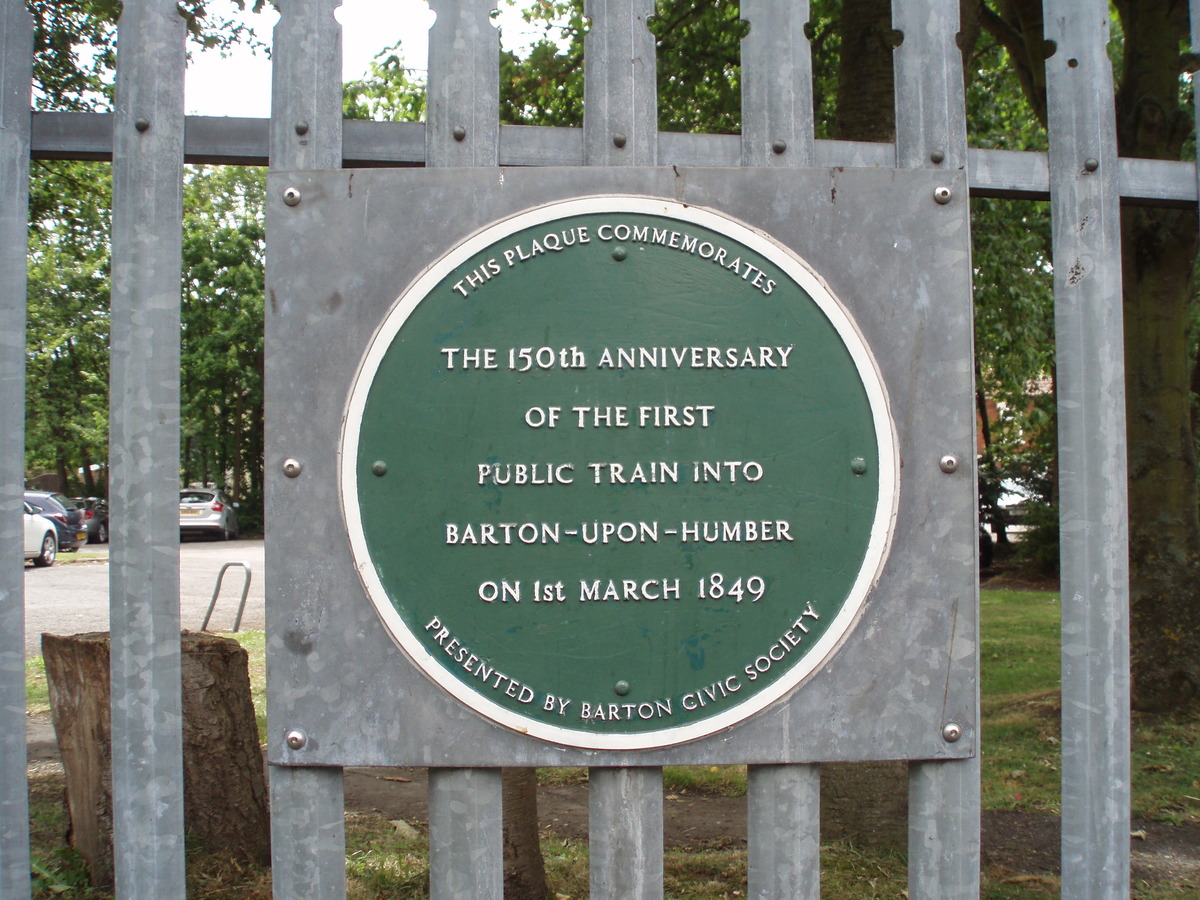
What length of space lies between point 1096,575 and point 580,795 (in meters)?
3.90

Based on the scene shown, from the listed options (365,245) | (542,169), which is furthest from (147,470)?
(542,169)

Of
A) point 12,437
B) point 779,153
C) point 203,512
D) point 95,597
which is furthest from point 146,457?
point 203,512

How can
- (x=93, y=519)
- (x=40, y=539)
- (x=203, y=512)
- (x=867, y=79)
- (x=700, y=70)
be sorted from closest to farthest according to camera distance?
(x=867, y=79), (x=700, y=70), (x=40, y=539), (x=203, y=512), (x=93, y=519)

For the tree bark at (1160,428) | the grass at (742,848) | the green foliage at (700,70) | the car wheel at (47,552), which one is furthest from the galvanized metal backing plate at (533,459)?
the car wheel at (47,552)

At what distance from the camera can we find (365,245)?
2.23 m

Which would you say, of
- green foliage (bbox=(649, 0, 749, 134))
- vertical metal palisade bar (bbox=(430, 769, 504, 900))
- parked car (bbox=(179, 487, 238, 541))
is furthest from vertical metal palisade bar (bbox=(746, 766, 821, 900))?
parked car (bbox=(179, 487, 238, 541))

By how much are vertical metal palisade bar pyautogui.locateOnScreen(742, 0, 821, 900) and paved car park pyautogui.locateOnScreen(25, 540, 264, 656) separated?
6.21 m

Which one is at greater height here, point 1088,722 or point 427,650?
point 427,650

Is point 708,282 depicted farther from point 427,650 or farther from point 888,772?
point 888,772

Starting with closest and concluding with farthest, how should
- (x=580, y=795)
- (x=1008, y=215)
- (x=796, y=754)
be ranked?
(x=796, y=754) → (x=580, y=795) → (x=1008, y=215)

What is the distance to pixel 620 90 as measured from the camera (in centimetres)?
222

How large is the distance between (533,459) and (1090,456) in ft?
4.22

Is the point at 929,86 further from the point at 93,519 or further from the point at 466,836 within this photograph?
the point at 93,519

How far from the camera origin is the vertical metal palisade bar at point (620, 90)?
2219 mm
